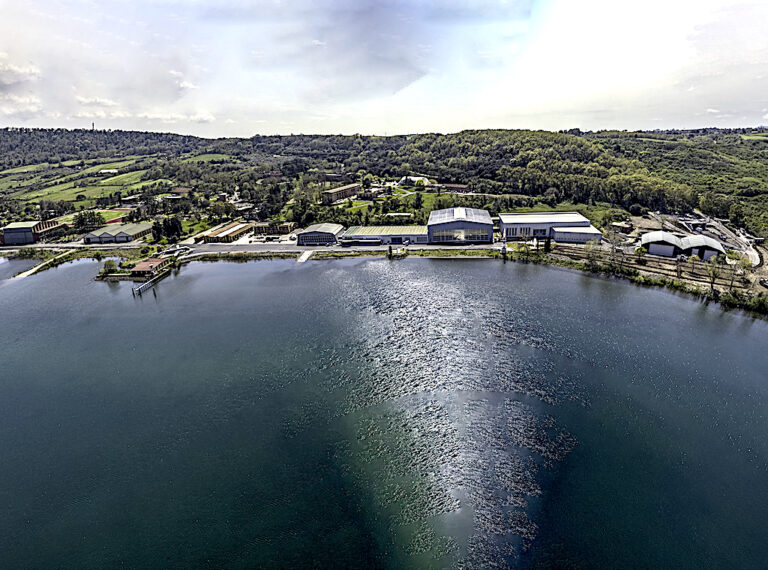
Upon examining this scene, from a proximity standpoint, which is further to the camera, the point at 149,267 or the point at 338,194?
the point at 338,194

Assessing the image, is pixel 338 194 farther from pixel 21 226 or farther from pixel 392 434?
pixel 392 434

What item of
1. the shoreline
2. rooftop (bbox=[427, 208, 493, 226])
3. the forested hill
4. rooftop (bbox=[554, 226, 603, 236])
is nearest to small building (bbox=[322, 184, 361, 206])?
the forested hill

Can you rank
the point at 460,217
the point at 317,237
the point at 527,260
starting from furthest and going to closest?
1. the point at 317,237
2. the point at 460,217
3. the point at 527,260

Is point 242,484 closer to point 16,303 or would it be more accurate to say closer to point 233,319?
point 233,319

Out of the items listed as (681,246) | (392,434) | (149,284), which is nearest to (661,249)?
(681,246)

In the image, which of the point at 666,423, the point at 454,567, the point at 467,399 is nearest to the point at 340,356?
the point at 467,399

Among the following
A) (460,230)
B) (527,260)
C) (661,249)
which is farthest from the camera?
(460,230)

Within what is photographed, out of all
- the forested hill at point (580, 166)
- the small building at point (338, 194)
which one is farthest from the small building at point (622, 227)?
the small building at point (338, 194)
